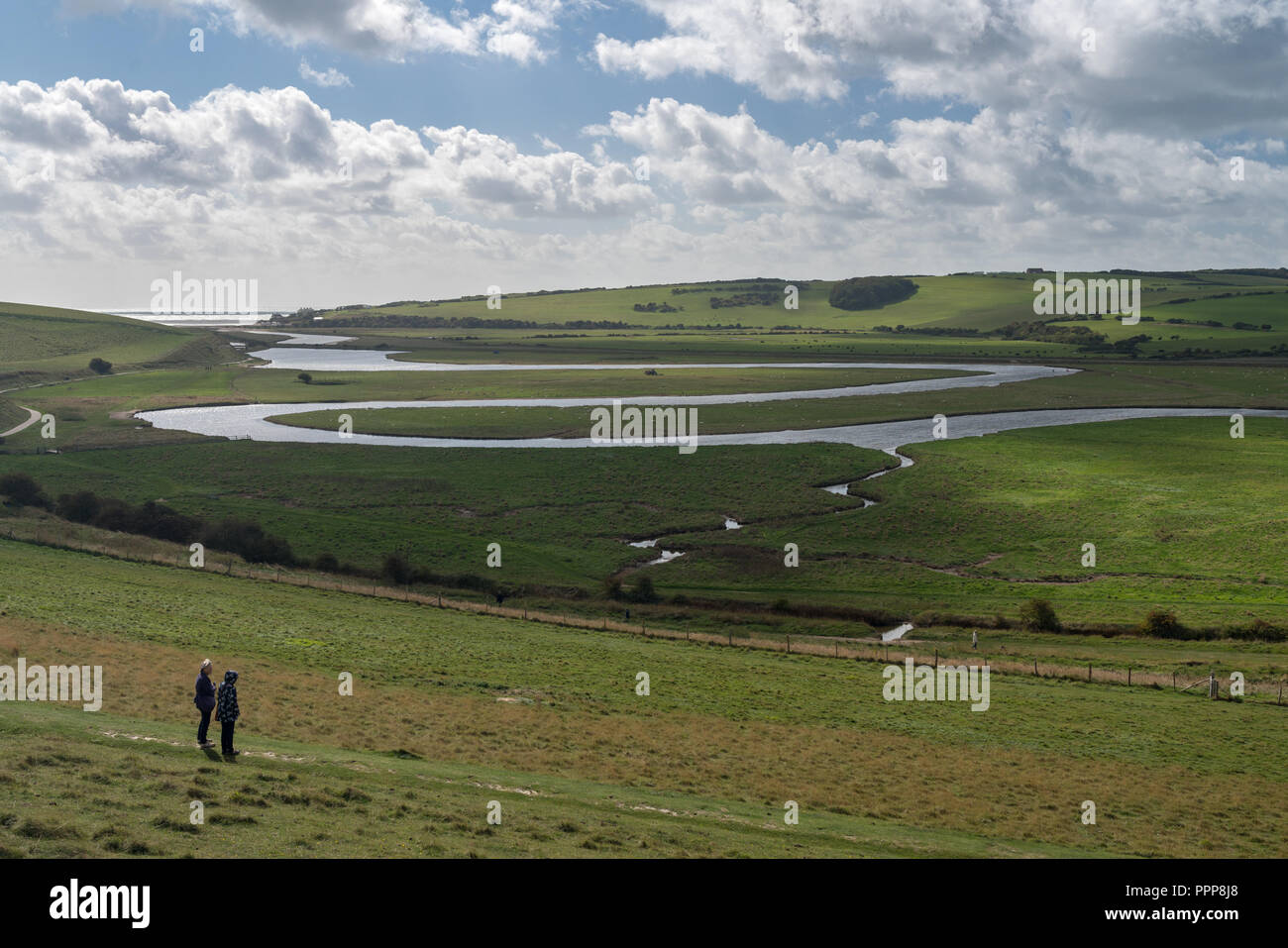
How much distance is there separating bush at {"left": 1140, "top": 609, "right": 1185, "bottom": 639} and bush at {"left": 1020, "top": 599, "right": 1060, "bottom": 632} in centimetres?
428

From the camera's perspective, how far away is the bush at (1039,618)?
168 feet

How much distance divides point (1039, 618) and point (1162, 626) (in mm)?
5846

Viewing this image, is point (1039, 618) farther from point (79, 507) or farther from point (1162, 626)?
point (79, 507)

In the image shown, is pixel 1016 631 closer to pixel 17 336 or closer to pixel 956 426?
pixel 956 426

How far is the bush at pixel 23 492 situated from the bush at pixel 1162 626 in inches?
2968

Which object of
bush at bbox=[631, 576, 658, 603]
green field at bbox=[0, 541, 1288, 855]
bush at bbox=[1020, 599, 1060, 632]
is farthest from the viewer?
bush at bbox=[631, 576, 658, 603]

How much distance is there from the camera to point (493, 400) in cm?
13862

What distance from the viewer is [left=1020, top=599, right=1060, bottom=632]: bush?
51.2 m

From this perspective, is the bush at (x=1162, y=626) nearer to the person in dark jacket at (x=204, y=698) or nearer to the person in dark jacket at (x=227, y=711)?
the person in dark jacket at (x=227, y=711)

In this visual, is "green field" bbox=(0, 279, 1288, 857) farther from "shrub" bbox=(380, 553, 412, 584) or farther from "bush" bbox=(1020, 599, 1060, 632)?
"shrub" bbox=(380, 553, 412, 584)

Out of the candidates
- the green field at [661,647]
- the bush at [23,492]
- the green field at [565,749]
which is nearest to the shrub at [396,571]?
the green field at [661,647]

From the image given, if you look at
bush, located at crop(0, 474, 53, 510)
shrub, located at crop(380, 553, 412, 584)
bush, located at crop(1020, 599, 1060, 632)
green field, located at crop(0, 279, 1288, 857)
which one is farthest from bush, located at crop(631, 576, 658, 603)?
bush, located at crop(0, 474, 53, 510)

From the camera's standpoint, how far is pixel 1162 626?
1951 inches
